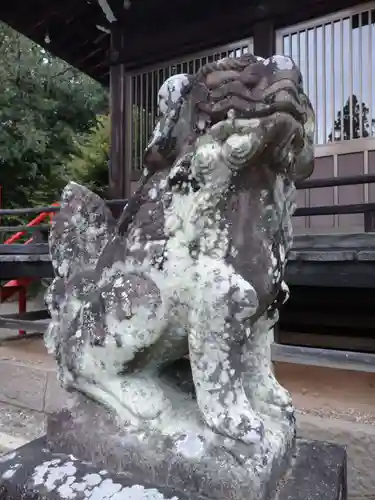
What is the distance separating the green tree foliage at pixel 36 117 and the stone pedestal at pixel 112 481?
25.3 ft

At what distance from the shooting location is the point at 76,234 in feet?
4.34

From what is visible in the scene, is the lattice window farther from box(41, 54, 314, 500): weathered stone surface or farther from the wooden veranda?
box(41, 54, 314, 500): weathered stone surface

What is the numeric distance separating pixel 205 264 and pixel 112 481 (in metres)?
0.53

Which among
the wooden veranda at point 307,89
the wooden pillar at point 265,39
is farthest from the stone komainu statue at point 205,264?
the wooden pillar at point 265,39

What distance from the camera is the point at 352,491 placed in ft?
7.30

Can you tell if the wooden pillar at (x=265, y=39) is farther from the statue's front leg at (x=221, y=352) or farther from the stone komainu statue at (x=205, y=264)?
the statue's front leg at (x=221, y=352)

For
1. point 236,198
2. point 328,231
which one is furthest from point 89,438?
point 328,231

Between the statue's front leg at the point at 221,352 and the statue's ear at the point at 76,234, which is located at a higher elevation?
the statue's ear at the point at 76,234

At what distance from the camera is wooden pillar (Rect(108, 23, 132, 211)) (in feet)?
14.6

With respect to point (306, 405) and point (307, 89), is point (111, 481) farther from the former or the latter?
point (307, 89)

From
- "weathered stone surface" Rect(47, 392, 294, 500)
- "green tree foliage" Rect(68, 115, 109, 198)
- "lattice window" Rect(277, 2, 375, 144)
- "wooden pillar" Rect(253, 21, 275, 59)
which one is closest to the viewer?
"weathered stone surface" Rect(47, 392, 294, 500)

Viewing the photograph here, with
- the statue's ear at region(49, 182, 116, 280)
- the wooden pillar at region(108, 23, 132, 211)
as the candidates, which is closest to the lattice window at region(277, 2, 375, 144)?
the wooden pillar at region(108, 23, 132, 211)

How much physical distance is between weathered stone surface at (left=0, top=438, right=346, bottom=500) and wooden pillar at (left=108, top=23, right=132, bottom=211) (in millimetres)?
3441

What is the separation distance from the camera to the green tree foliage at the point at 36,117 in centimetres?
838
